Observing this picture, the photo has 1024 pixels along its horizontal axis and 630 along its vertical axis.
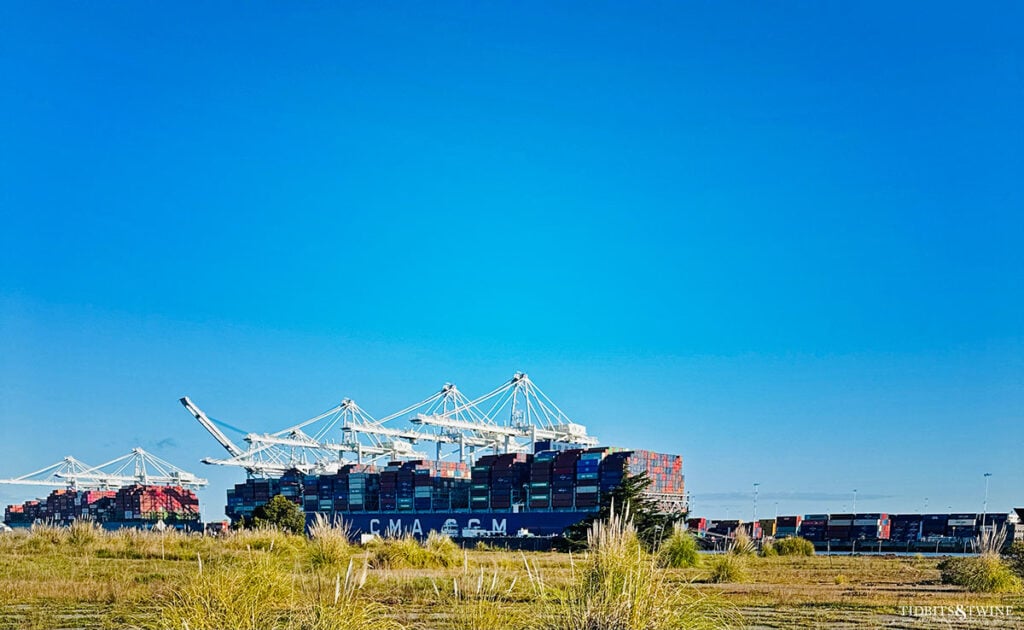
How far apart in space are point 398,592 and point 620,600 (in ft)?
33.0

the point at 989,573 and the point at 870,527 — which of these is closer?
the point at 989,573

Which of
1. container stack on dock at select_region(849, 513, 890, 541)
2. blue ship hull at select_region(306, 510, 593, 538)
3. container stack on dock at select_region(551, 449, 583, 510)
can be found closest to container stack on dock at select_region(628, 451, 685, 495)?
container stack on dock at select_region(551, 449, 583, 510)

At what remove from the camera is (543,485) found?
80688mm

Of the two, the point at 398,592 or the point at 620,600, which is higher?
the point at 620,600

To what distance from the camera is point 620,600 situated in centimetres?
723

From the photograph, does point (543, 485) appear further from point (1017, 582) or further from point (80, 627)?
point (80, 627)

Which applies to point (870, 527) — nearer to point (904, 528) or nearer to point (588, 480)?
point (904, 528)

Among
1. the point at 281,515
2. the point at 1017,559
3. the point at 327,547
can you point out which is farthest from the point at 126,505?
the point at 1017,559

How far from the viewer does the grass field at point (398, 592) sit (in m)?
7.64

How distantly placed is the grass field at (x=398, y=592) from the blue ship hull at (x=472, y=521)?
47.4 m

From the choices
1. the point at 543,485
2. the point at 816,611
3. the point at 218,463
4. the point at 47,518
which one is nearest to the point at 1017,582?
the point at 816,611

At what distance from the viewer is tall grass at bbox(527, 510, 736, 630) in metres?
7.19

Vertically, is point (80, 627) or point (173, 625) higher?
point (173, 625)

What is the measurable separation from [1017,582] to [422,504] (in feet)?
231
